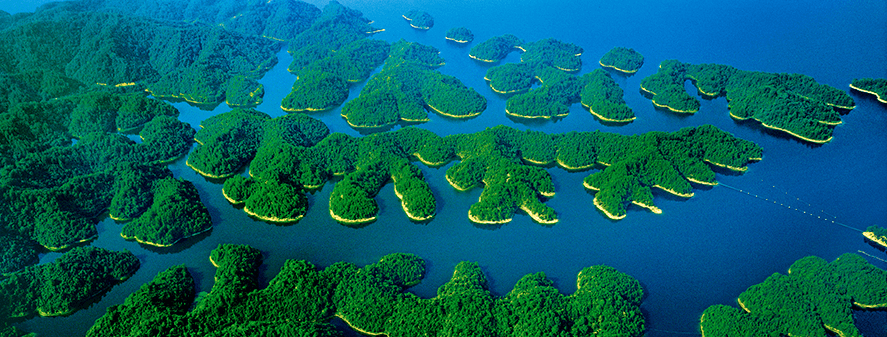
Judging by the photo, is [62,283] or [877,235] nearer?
[62,283]

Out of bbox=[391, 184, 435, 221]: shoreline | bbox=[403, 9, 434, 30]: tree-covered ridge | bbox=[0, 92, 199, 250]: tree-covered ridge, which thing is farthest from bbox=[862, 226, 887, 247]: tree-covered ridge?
bbox=[403, 9, 434, 30]: tree-covered ridge

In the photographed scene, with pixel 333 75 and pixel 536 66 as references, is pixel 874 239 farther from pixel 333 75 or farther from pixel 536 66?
pixel 333 75

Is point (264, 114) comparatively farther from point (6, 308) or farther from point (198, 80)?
point (6, 308)

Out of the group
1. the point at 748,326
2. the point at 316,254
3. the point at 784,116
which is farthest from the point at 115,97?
the point at 784,116

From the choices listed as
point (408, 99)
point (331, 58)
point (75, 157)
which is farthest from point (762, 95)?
point (75, 157)

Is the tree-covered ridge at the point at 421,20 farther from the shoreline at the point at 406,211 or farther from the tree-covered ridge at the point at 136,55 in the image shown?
the shoreline at the point at 406,211

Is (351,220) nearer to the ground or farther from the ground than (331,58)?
nearer to the ground
